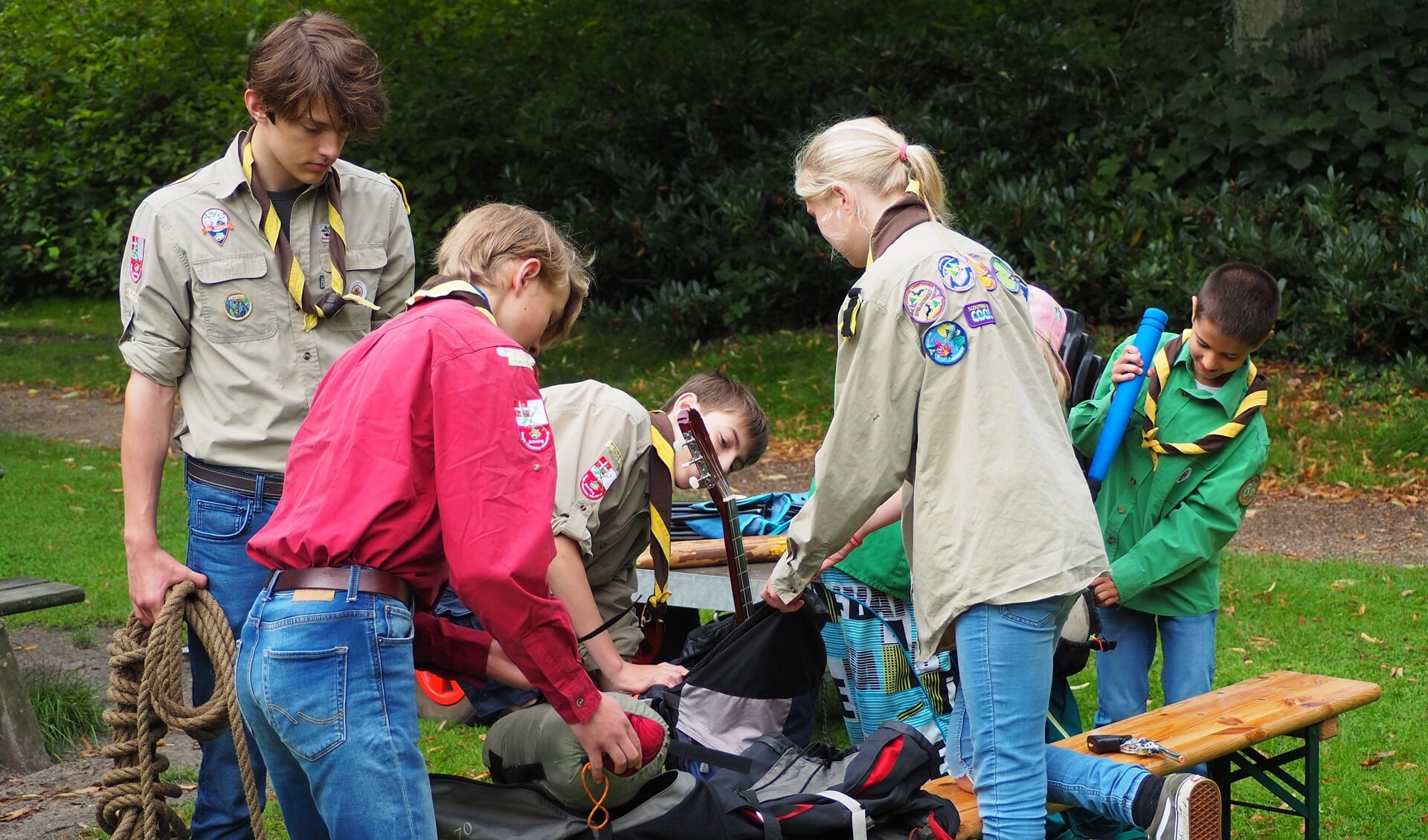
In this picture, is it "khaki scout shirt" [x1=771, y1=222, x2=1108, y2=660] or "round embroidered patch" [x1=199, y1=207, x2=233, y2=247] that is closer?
"khaki scout shirt" [x1=771, y1=222, x2=1108, y2=660]

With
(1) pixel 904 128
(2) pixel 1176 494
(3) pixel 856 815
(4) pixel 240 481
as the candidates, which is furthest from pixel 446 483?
(1) pixel 904 128

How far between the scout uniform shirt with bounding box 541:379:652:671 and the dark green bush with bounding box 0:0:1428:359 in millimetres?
7439

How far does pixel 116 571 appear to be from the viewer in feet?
23.5

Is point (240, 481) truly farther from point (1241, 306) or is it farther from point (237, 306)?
point (1241, 306)

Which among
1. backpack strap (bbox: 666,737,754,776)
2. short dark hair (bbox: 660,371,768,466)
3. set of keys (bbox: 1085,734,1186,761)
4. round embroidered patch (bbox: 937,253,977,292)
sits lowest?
set of keys (bbox: 1085,734,1186,761)

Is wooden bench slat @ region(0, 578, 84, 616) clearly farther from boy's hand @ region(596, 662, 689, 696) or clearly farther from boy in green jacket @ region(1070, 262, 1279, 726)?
boy in green jacket @ region(1070, 262, 1279, 726)

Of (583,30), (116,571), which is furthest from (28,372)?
(116,571)

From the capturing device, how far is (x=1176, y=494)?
4062 mm

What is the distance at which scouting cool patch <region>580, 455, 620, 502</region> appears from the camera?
3348 mm

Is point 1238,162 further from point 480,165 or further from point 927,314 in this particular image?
point 927,314

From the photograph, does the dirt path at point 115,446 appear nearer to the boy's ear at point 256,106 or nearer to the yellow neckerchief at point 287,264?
the yellow neckerchief at point 287,264

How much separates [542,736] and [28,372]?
12.5 m

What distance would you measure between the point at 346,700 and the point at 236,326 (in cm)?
115

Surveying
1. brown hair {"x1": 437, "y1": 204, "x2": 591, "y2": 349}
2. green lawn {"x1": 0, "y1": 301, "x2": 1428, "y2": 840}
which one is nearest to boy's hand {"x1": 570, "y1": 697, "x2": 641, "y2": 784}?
brown hair {"x1": 437, "y1": 204, "x2": 591, "y2": 349}
